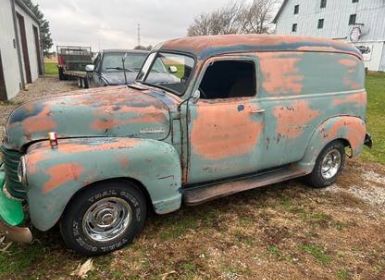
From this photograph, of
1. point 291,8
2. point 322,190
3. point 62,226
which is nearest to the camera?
point 62,226

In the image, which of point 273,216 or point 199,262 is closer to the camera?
point 199,262

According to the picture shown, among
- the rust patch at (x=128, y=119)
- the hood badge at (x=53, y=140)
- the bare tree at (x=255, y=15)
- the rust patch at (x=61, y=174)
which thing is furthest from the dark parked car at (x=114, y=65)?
the bare tree at (x=255, y=15)

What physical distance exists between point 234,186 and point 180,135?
1.03 metres

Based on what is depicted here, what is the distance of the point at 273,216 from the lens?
4176 millimetres

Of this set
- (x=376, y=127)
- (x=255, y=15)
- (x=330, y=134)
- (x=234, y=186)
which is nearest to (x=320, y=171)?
(x=330, y=134)

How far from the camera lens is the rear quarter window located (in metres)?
4.03

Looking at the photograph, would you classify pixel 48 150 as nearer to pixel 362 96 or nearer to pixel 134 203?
pixel 134 203

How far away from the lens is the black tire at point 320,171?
482 centimetres

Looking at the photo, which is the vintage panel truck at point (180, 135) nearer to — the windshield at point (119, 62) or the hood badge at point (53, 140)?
the hood badge at point (53, 140)

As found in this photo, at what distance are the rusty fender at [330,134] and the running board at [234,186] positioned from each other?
0.67ft

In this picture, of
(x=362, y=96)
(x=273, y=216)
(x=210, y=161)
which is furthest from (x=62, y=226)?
(x=362, y=96)

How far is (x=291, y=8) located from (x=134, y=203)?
45473mm

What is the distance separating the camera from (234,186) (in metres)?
4.08

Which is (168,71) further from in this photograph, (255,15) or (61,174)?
(255,15)
